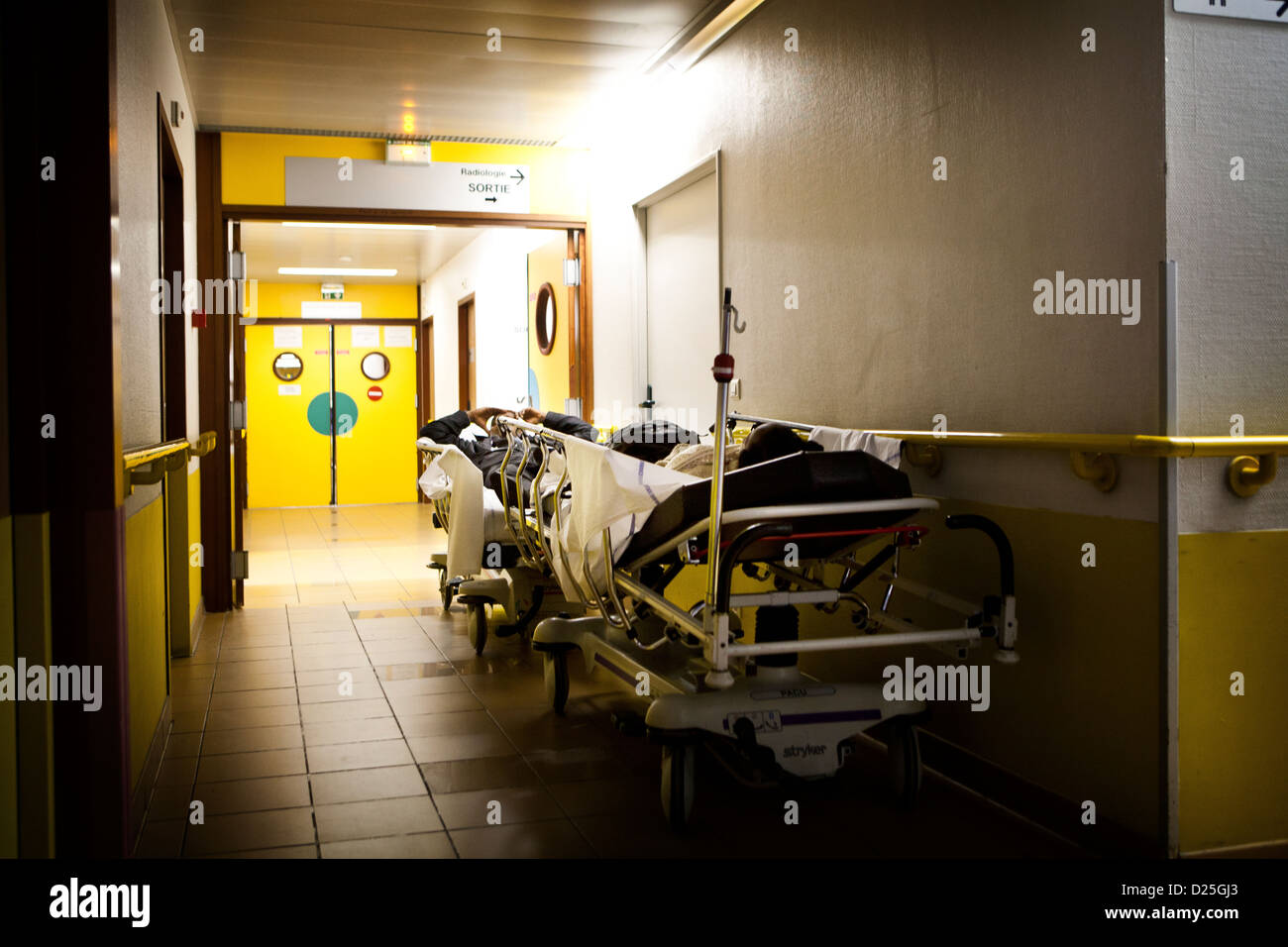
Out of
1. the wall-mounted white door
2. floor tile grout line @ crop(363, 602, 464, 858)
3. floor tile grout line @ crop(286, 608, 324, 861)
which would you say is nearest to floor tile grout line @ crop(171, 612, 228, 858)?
floor tile grout line @ crop(286, 608, 324, 861)

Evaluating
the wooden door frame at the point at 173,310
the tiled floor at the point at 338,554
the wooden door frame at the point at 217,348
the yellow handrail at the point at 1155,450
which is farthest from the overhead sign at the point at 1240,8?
the tiled floor at the point at 338,554

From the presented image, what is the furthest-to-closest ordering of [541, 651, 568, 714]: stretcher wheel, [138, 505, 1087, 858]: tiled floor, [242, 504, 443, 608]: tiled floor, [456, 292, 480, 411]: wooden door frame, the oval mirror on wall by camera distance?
[456, 292, 480, 411]: wooden door frame → the oval mirror on wall → [242, 504, 443, 608]: tiled floor → [541, 651, 568, 714]: stretcher wheel → [138, 505, 1087, 858]: tiled floor

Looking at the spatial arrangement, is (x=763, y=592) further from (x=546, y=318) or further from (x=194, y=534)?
(x=546, y=318)

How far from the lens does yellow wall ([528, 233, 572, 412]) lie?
729cm

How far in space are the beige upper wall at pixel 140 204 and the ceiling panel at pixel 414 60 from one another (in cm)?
44

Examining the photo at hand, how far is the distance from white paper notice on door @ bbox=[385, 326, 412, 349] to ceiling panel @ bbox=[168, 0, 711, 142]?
7579 millimetres

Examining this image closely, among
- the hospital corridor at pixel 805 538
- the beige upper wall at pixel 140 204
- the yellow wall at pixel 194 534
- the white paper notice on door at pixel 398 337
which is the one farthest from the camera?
the white paper notice on door at pixel 398 337

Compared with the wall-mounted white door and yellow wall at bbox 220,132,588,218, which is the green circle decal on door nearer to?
yellow wall at bbox 220,132,588,218

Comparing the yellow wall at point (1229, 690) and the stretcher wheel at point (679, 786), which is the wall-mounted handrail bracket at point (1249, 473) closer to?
the yellow wall at point (1229, 690)

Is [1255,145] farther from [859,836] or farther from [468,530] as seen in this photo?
[468,530]

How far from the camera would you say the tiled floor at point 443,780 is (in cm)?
264

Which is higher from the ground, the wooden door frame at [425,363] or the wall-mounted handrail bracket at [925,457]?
the wooden door frame at [425,363]
